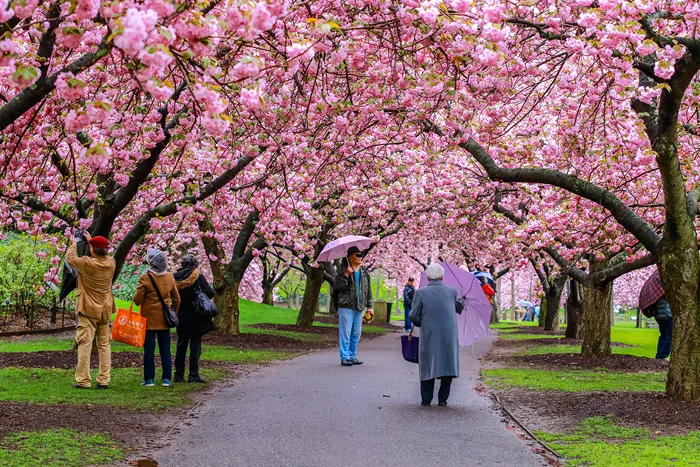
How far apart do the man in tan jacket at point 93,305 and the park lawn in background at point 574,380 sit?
587 centimetres

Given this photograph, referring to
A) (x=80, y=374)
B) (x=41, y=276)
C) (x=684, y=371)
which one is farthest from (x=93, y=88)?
(x=41, y=276)

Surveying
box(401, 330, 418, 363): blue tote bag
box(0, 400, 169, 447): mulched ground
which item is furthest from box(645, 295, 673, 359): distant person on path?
box(0, 400, 169, 447): mulched ground

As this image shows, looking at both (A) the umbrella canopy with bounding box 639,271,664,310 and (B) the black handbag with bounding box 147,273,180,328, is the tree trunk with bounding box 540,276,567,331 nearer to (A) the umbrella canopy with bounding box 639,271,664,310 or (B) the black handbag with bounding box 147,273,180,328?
(A) the umbrella canopy with bounding box 639,271,664,310

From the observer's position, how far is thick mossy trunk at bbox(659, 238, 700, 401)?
9641 millimetres

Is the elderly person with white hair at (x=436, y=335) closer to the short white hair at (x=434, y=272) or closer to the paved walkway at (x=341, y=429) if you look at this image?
the short white hair at (x=434, y=272)

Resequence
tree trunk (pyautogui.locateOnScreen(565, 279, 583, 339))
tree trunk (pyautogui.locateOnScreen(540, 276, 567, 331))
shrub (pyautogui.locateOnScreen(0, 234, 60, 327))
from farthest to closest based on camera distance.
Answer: tree trunk (pyautogui.locateOnScreen(540, 276, 567, 331))
tree trunk (pyautogui.locateOnScreen(565, 279, 583, 339))
shrub (pyautogui.locateOnScreen(0, 234, 60, 327))

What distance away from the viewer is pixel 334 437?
760 cm

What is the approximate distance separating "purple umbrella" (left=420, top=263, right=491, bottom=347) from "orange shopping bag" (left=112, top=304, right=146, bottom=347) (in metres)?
4.63

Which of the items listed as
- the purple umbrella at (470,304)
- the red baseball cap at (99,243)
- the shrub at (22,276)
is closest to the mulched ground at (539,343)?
the purple umbrella at (470,304)

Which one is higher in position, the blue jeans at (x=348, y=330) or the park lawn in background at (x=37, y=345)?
the blue jeans at (x=348, y=330)

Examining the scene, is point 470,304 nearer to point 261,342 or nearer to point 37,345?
point 261,342

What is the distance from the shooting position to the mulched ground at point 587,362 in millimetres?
15492

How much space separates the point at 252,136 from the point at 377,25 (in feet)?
14.3

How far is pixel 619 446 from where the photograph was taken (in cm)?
738
